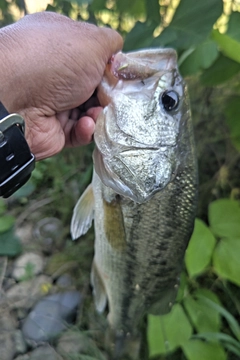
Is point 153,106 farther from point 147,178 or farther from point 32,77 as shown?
point 32,77

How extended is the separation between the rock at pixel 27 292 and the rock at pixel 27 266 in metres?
0.04

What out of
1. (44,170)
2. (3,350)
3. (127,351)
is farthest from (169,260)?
(44,170)

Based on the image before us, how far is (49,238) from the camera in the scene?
213cm

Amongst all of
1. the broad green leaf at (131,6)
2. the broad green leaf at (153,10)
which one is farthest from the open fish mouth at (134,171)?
the broad green leaf at (131,6)

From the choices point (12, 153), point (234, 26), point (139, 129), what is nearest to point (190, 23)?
point (234, 26)

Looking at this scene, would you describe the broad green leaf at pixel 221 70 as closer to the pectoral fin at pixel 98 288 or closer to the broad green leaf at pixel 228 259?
the broad green leaf at pixel 228 259

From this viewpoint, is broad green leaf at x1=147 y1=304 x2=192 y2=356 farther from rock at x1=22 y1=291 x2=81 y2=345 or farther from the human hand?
the human hand

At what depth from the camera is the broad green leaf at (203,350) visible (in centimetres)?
162

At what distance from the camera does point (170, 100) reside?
101 cm

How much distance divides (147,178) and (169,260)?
15.2 inches

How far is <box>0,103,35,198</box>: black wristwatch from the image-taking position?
878 millimetres

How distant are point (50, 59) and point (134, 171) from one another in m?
0.38

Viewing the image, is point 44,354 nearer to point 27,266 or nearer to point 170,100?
point 27,266

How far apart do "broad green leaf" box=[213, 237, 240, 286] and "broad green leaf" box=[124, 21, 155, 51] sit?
90 centimetres
